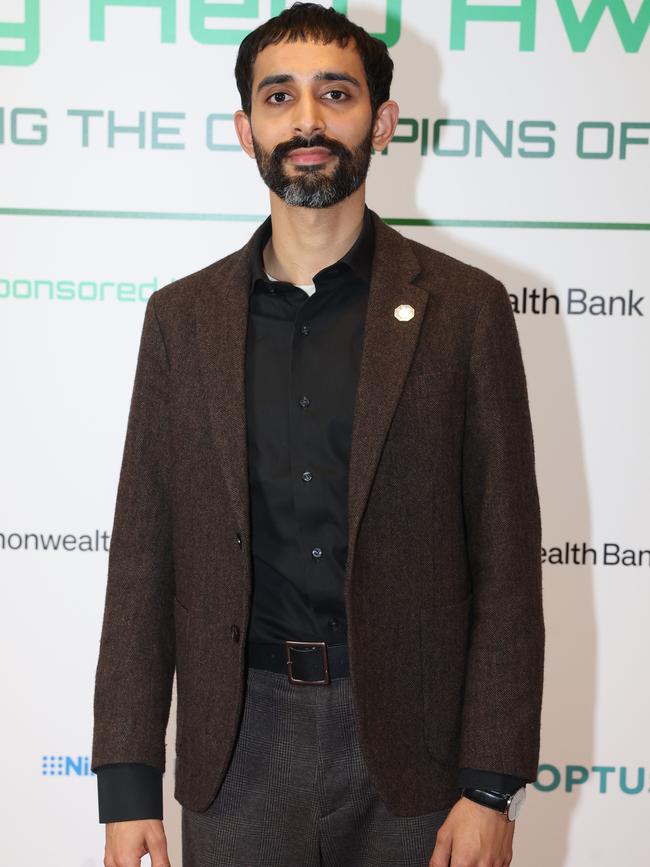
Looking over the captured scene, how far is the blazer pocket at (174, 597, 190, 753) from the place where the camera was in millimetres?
1856

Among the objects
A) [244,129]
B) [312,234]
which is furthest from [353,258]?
[244,129]

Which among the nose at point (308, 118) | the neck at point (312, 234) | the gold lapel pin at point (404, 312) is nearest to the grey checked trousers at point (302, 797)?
the gold lapel pin at point (404, 312)

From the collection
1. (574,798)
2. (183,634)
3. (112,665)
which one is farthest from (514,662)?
(574,798)

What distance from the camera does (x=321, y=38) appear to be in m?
1.96

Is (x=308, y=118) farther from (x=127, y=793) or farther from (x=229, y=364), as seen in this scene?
(x=127, y=793)

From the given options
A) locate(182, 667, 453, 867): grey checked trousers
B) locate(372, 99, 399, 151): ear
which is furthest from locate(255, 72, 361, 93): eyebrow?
locate(182, 667, 453, 867): grey checked trousers

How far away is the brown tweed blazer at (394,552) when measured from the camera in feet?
5.61

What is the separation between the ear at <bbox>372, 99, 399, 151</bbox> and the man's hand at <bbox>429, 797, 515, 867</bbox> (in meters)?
1.30

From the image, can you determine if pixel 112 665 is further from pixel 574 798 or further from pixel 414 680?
pixel 574 798

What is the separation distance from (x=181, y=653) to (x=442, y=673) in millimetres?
505

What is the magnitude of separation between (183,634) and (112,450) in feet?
3.74

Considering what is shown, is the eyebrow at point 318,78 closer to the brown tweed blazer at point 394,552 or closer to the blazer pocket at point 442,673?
the brown tweed blazer at point 394,552

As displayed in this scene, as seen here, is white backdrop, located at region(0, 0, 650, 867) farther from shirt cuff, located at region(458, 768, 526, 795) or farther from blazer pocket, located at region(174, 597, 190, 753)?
shirt cuff, located at region(458, 768, 526, 795)

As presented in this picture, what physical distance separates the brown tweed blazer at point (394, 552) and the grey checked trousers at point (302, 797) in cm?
5
